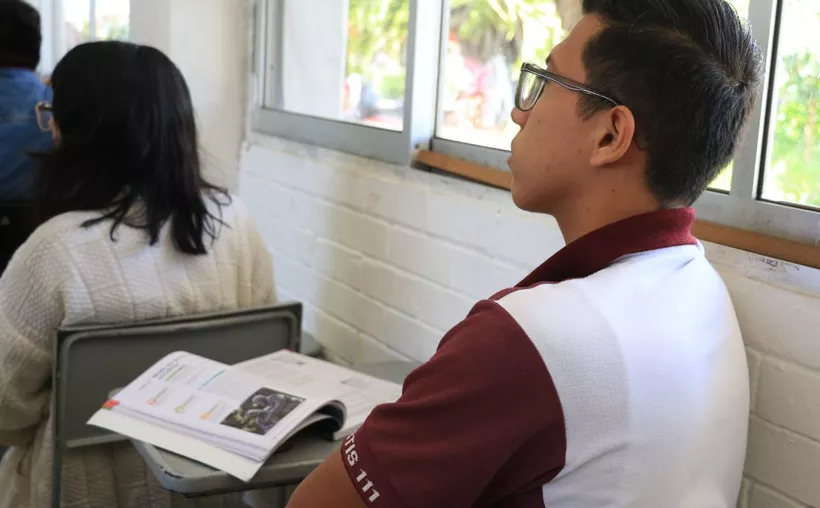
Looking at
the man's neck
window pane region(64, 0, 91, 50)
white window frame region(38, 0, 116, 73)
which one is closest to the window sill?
the man's neck

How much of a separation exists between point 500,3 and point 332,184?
67 centimetres

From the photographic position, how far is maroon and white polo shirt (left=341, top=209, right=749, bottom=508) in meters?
0.85

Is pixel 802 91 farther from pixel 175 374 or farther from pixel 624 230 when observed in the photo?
pixel 175 374

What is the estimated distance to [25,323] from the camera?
5.53 ft

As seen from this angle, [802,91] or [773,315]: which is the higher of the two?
[802,91]

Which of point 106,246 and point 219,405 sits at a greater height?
point 106,246

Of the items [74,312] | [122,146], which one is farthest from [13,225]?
[74,312]

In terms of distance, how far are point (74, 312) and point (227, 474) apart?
24.5 inches

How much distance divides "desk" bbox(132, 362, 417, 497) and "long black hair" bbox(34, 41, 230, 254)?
2.06ft

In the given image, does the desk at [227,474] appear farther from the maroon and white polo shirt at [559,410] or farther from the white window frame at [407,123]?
the white window frame at [407,123]

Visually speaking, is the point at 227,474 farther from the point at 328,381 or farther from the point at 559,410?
the point at 559,410

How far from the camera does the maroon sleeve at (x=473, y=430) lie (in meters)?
0.84

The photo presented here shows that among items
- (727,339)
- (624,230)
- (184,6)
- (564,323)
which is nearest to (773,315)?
(727,339)

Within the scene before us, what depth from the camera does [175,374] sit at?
4.81ft
